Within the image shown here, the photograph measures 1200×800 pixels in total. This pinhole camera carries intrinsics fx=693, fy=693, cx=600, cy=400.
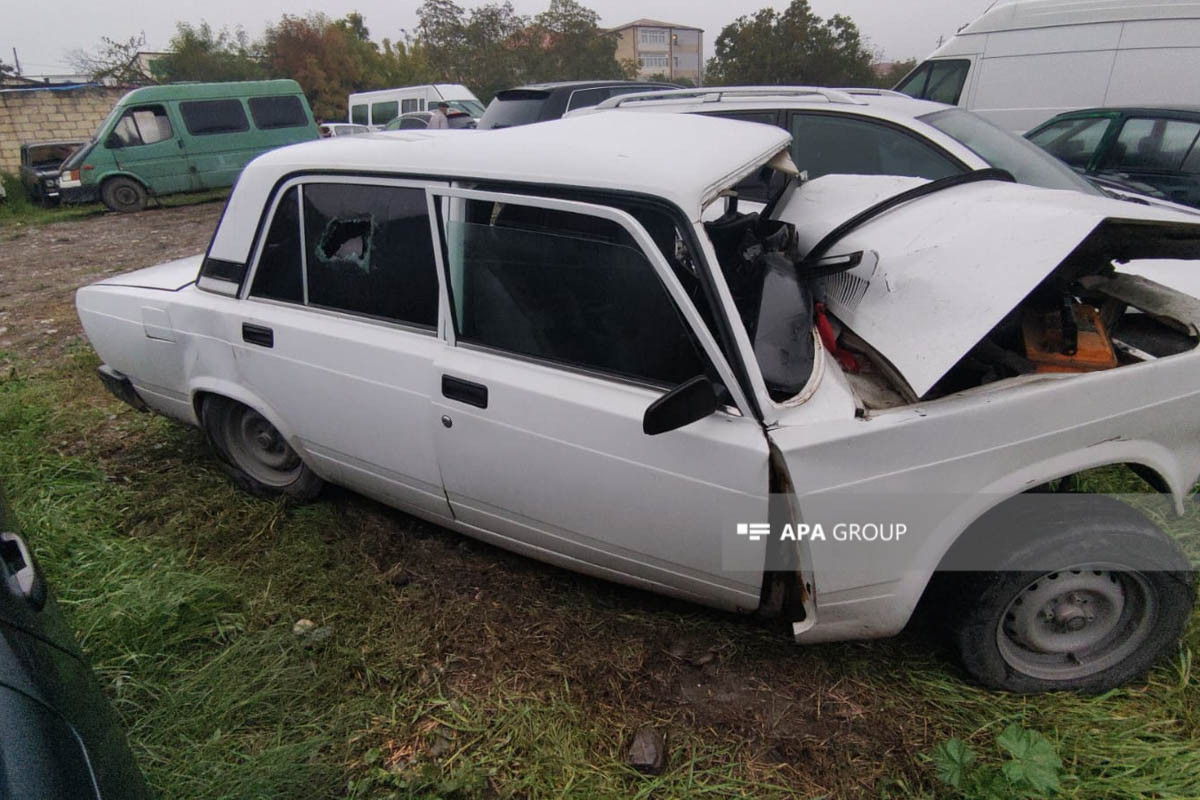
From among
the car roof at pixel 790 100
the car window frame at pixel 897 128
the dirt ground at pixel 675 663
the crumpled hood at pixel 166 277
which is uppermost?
the car roof at pixel 790 100

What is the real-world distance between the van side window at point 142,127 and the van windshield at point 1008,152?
13537mm

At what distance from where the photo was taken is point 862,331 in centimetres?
207

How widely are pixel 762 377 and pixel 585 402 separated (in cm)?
52

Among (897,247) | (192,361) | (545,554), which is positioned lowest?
(545,554)

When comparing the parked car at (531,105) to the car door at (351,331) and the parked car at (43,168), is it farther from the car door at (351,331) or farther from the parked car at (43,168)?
the parked car at (43,168)

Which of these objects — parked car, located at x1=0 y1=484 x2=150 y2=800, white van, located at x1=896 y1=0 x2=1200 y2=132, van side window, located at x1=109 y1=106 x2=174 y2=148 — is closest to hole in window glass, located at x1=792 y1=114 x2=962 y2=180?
parked car, located at x1=0 y1=484 x2=150 y2=800

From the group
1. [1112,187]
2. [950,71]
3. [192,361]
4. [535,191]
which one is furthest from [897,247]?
[950,71]

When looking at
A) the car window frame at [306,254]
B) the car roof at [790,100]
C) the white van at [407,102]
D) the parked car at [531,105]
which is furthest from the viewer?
the white van at [407,102]

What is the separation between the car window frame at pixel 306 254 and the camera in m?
2.32

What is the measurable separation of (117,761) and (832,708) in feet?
6.21

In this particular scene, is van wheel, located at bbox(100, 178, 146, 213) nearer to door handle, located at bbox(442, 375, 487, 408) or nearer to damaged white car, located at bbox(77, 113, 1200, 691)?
damaged white car, located at bbox(77, 113, 1200, 691)

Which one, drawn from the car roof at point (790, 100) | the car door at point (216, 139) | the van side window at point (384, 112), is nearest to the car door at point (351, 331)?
the car roof at point (790, 100)

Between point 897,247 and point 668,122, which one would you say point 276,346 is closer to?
point 668,122

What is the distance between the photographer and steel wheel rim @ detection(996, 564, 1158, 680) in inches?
81.8
